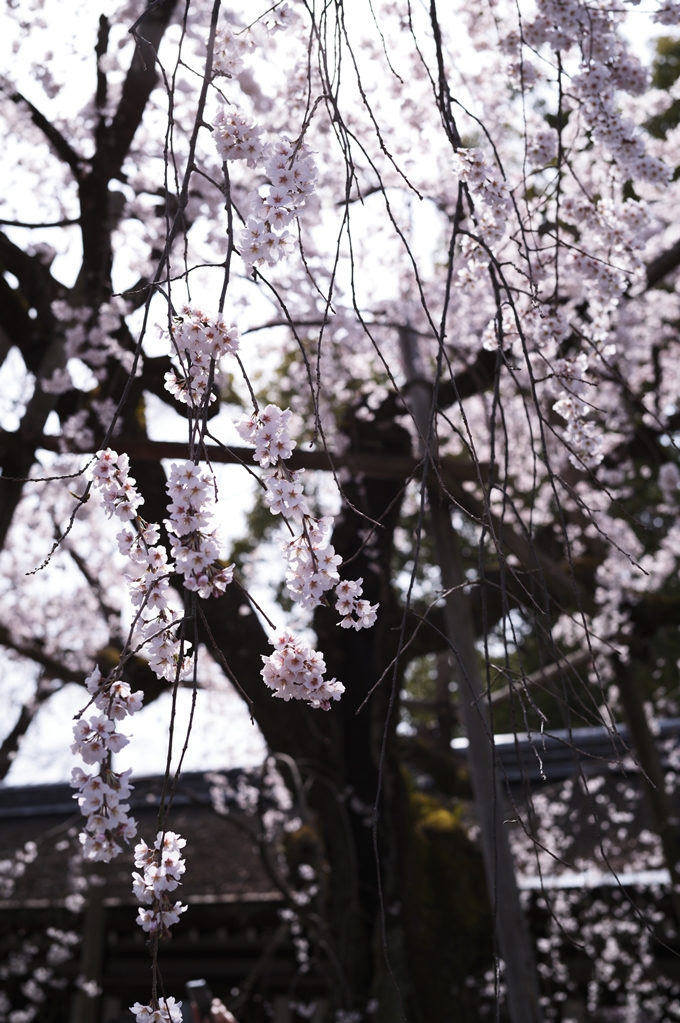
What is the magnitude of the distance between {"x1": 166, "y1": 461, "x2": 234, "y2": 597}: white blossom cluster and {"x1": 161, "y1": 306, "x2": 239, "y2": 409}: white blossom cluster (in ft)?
0.49

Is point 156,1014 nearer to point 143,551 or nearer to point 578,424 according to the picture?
point 143,551

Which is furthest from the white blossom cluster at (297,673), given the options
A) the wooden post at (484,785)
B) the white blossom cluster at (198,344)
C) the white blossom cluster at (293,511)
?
the wooden post at (484,785)

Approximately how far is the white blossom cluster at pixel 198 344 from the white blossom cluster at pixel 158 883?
0.61 m

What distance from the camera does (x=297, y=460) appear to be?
12.0 feet

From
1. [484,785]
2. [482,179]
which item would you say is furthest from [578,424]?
[484,785]

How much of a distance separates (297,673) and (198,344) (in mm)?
497

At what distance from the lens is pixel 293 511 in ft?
3.76

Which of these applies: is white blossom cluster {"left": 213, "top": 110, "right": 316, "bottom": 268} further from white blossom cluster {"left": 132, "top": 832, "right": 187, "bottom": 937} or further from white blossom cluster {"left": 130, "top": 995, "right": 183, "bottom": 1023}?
white blossom cluster {"left": 130, "top": 995, "right": 183, "bottom": 1023}

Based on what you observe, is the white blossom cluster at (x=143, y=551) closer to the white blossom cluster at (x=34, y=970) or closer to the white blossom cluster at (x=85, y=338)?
the white blossom cluster at (x=85, y=338)

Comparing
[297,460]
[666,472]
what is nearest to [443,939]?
[297,460]

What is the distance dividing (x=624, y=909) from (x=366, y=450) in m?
3.42

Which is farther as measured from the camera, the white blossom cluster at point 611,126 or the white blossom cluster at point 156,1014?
the white blossom cluster at point 611,126

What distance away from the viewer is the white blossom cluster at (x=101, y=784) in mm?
1059

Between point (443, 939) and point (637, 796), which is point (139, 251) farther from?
point (637, 796)
